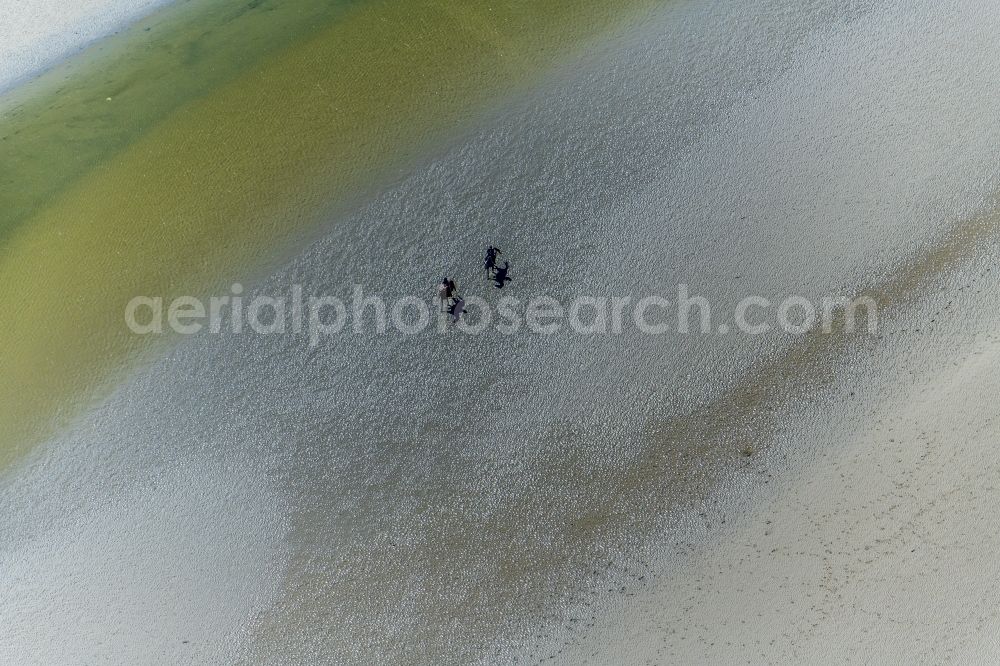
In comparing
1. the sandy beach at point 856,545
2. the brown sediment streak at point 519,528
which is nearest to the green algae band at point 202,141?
the brown sediment streak at point 519,528

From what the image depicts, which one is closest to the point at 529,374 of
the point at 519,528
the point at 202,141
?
the point at 519,528

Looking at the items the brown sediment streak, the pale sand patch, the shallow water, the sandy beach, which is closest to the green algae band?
the shallow water

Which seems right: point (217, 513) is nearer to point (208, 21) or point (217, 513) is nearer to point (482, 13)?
point (208, 21)

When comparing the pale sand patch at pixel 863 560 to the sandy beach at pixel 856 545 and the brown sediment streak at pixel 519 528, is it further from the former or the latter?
the brown sediment streak at pixel 519 528

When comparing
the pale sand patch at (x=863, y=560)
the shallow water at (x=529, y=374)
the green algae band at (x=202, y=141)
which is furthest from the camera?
the green algae band at (x=202, y=141)

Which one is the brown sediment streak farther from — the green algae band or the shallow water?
the green algae band

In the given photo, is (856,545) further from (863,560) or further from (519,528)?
(519,528)
